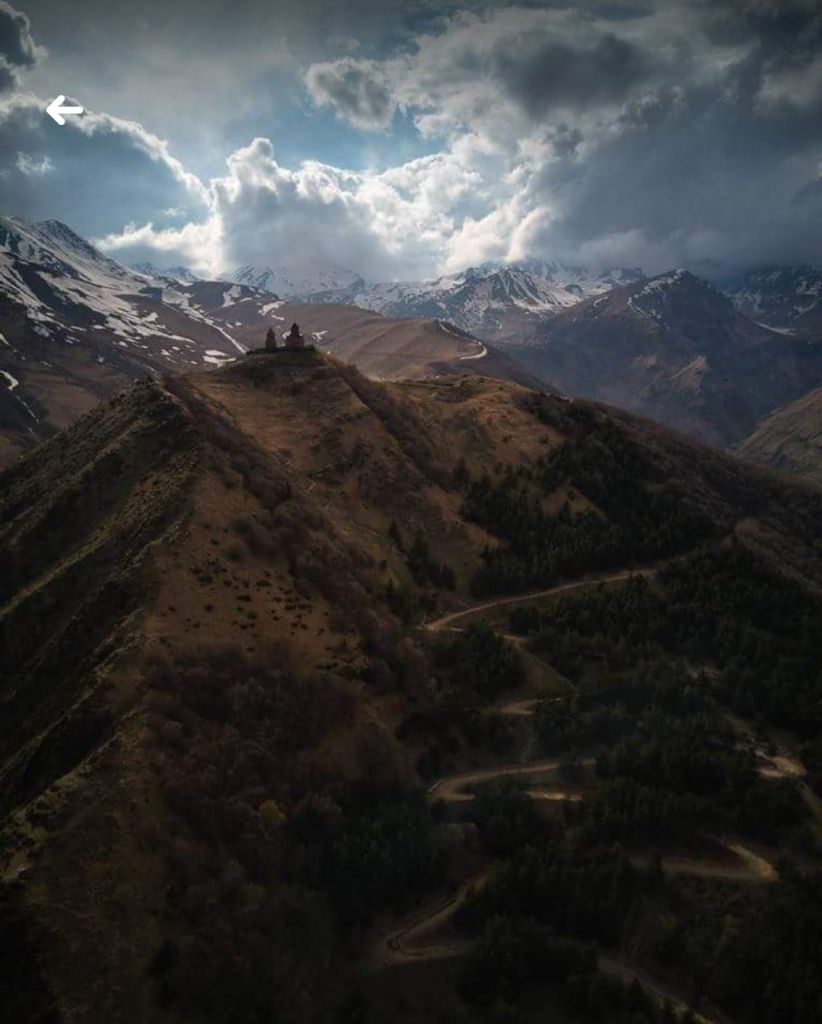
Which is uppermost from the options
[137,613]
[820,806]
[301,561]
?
[301,561]

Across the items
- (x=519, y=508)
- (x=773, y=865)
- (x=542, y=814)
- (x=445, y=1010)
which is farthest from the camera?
(x=519, y=508)

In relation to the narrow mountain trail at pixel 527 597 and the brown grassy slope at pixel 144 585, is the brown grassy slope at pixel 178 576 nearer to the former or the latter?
the brown grassy slope at pixel 144 585

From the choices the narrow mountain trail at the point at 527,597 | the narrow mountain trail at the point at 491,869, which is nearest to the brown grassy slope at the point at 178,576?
the narrow mountain trail at the point at 527,597

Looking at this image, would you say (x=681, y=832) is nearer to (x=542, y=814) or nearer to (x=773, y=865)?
(x=773, y=865)

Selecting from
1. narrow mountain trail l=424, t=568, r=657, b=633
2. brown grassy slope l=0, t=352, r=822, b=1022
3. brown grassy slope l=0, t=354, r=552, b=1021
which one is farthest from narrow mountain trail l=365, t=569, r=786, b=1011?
narrow mountain trail l=424, t=568, r=657, b=633

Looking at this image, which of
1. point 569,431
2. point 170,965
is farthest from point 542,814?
point 569,431

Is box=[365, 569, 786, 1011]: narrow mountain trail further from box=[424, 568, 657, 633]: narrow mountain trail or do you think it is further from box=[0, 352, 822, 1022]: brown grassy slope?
box=[424, 568, 657, 633]: narrow mountain trail

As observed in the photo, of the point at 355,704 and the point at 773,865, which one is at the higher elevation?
the point at 355,704

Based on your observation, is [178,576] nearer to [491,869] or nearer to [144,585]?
[144,585]
